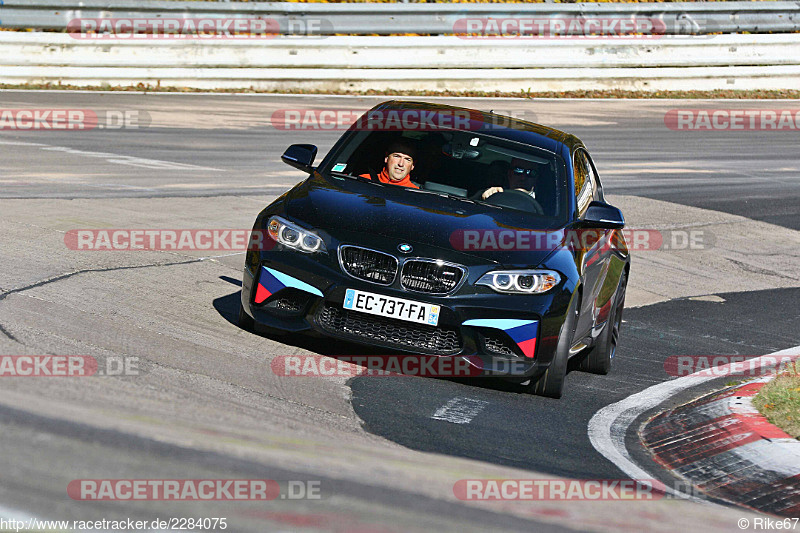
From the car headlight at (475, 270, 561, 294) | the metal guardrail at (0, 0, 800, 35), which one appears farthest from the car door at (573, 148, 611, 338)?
the metal guardrail at (0, 0, 800, 35)

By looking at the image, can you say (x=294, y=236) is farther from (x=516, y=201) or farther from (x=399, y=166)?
(x=516, y=201)

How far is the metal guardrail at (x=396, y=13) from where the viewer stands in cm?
2136

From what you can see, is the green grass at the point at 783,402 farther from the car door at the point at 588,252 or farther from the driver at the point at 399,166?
the driver at the point at 399,166

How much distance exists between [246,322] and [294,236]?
2.70 ft

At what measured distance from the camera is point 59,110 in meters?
18.5

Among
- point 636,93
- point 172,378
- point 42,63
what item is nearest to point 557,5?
point 636,93

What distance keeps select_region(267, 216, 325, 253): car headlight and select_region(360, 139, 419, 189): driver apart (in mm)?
1046

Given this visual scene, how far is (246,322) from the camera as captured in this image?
7.36 metres

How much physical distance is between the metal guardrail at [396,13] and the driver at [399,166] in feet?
49.4

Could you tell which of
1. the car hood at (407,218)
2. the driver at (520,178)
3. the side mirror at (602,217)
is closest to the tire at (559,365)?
the car hood at (407,218)

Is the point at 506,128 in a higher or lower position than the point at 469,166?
higher

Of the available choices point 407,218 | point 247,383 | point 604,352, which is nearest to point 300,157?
point 407,218

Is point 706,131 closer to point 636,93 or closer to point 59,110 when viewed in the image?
point 636,93

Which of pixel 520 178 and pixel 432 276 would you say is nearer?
pixel 432 276
